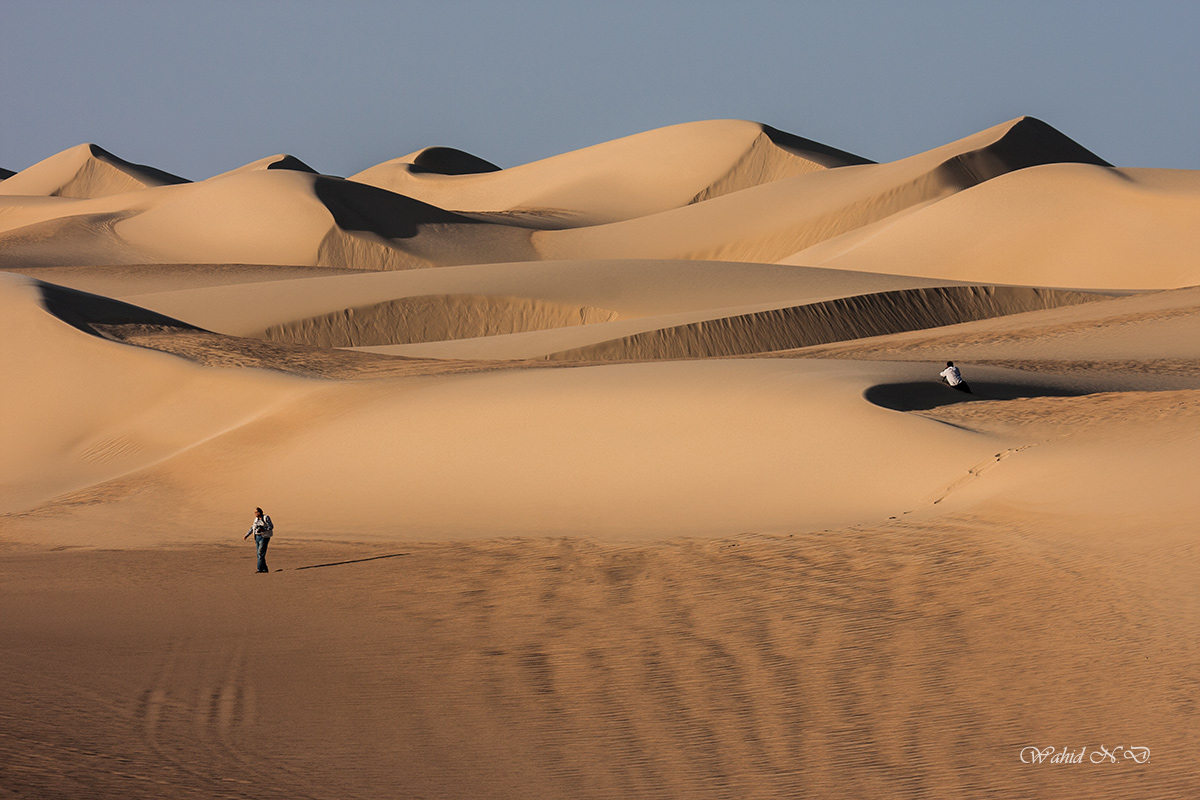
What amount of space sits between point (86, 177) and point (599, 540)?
95.4m

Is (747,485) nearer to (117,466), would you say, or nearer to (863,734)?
(863,734)

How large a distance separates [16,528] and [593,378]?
320 inches

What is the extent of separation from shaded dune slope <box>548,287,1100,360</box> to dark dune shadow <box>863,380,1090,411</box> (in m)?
10.4

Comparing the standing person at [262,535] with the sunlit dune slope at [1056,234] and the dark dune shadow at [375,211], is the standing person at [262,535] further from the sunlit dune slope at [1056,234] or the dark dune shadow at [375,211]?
the dark dune shadow at [375,211]

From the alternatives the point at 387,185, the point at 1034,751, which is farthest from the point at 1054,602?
the point at 387,185

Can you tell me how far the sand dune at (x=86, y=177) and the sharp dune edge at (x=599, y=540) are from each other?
65.6 meters

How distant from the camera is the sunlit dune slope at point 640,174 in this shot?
7900cm

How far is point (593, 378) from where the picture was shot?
18.6 metres

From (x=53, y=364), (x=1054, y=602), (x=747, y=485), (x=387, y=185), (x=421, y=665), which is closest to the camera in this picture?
(x=421, y=665)

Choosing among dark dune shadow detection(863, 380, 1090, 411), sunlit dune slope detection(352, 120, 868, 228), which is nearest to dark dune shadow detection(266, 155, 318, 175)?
sunlit dune slope detection(352, 120, 868, 228)

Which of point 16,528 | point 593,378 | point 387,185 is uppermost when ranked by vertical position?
point 387,185

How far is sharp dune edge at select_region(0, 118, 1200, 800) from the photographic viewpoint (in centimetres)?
616

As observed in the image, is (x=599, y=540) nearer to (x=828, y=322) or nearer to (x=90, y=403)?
(x=90, y=403)

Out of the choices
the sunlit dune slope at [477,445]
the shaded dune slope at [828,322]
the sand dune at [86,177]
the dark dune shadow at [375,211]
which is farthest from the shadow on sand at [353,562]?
the sand dune at [86,177]
